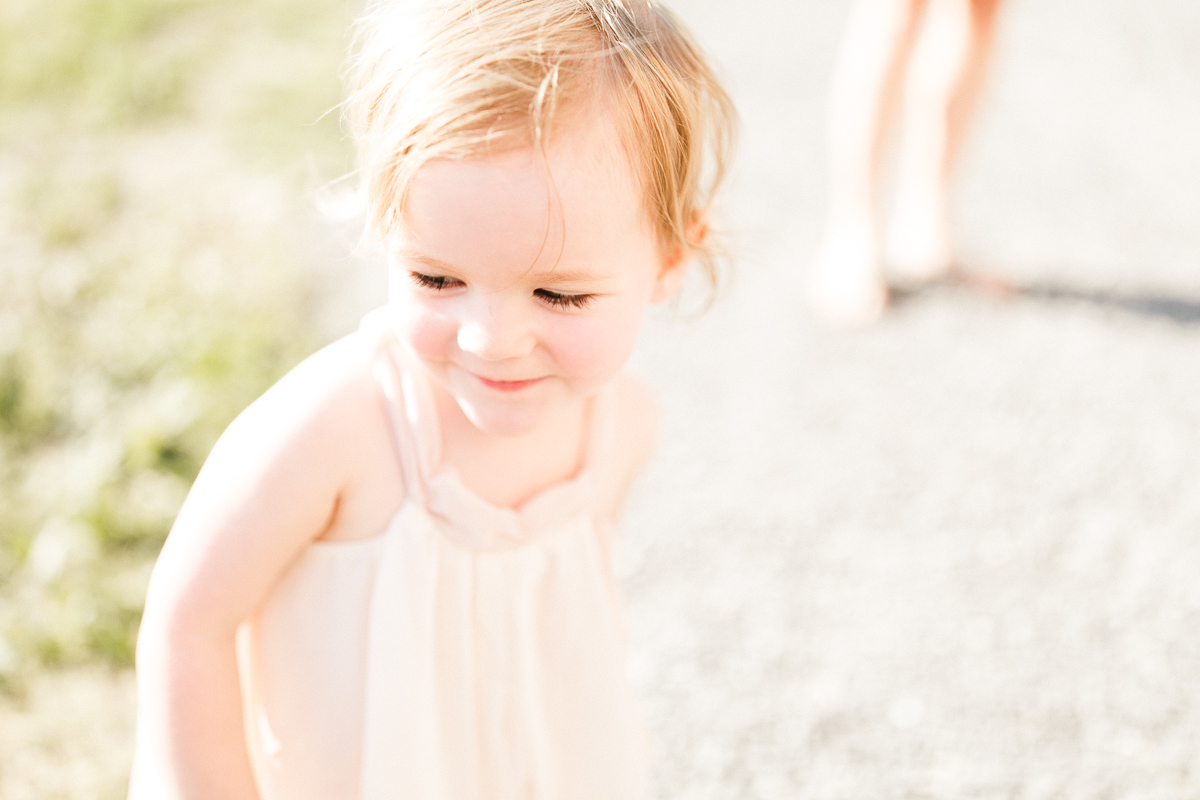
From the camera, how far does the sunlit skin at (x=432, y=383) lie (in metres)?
0.97

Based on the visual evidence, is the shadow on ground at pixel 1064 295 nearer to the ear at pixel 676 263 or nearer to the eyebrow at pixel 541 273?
the ear at pixel 676 263

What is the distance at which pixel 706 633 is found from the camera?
2.31 meters

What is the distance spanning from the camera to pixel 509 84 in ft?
3.16

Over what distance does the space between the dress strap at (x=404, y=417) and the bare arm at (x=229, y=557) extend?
1.5 inches

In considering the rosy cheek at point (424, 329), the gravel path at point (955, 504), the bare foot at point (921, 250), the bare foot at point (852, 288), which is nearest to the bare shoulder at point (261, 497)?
the rosy cheek at point (424, 329)

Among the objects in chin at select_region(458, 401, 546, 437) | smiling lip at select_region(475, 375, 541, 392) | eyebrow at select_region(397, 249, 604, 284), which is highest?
eyebrow at select_region(397, 249, 604, 284)

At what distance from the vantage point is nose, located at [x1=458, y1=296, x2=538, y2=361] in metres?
1.01

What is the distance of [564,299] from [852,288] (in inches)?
93.1

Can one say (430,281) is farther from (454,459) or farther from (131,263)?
(131,263)

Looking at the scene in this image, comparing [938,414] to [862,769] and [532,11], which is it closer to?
[862,769]

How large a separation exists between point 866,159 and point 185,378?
206cm

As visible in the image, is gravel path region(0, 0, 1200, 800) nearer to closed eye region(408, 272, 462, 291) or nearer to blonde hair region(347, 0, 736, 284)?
blonde hair region(347, 0, 736, 284)

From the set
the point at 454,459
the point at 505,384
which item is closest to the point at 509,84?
the point at 505,384

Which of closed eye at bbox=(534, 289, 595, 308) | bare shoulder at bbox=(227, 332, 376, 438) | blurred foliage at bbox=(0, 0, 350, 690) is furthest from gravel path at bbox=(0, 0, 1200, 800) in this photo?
bare shoulder at bbox=(227, 332, 376, 438)
